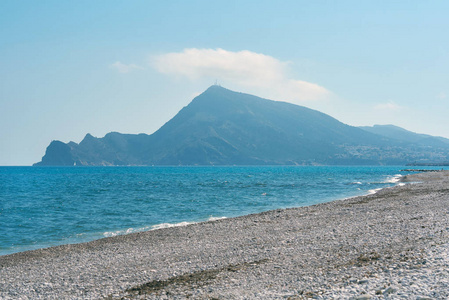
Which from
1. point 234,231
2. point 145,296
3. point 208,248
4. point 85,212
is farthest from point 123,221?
point 145,296

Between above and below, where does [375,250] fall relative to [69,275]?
above

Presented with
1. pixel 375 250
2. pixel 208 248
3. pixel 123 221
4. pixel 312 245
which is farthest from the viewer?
pixel 123 221

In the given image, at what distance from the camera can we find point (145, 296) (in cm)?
1200

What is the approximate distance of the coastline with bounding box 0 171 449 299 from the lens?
11.4 m

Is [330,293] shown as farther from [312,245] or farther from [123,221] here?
[123,221]

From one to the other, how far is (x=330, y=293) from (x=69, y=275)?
10.8 metres

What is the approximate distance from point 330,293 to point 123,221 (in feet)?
93.7

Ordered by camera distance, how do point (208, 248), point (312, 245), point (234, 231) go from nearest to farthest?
1. point (312, 245)
2. point (208, 248)
3. point (234, 231)

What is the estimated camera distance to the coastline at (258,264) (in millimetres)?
11422

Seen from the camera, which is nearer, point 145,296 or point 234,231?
point 145,296

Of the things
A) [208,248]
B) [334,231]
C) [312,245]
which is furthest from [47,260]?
[334,231]

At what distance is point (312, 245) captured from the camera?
17.3m

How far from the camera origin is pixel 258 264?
14.8m

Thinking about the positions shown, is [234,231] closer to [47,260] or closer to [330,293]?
[47,260]
